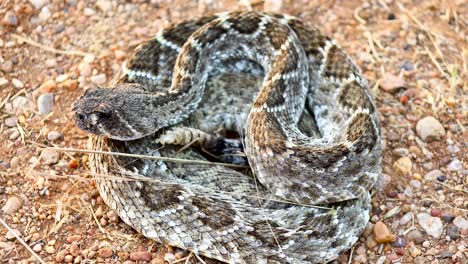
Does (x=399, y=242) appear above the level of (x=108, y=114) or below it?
below

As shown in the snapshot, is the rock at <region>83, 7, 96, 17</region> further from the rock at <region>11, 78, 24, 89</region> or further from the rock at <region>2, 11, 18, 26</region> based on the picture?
the rock at <region>11, 78, 24, 89</region>

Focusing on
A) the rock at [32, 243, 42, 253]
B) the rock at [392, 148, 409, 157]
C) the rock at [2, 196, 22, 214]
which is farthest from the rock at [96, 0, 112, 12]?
the rock at [392, 148, 409, 157]

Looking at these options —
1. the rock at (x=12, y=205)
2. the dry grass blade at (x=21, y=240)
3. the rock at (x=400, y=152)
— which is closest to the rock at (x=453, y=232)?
the rock at (x=400, y=152)

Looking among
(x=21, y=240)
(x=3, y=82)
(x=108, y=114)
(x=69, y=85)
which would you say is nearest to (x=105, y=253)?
(x=21, y=240)

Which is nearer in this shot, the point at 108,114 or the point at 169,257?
the point at 169,257

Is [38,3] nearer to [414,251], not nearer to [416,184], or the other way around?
[416,184]

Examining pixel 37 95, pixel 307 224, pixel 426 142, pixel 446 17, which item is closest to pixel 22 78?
pixel 37 95
